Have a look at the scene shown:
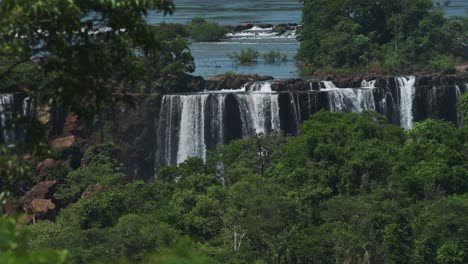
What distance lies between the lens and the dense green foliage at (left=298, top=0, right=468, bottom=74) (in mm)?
62781

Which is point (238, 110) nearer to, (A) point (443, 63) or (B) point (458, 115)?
(B) point (458, 115)

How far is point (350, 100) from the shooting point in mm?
55594

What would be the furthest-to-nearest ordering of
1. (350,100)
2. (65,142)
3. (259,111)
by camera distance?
(350,100), (259,111), (65,142)

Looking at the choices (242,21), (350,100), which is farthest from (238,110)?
(242,21)

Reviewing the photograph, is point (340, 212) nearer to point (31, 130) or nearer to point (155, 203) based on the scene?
point (155, 203)

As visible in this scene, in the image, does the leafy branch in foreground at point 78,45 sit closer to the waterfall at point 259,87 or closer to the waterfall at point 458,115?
the waterfall at point 259,87

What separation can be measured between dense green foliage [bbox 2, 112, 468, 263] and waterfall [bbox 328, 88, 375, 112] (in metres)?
6.23

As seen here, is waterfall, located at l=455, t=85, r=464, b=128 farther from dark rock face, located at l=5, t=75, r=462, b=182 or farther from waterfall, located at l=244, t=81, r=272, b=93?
waterfall, located at l=244, t=81, r=272, b=93

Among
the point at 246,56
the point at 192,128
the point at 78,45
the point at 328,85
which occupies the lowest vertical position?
the point at 192,128

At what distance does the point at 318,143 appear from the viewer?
1757 inches

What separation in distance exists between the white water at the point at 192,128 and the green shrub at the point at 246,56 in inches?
485

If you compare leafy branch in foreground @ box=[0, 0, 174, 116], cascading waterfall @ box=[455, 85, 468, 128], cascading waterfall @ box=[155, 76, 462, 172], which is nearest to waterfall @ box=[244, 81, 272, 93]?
cascading waterfall @ box=[155, 76, 462, 172]

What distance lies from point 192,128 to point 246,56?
42.3 feet

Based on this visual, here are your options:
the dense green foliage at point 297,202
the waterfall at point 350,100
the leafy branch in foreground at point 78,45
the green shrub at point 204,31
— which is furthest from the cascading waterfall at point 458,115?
the leafy branch in foreground at point 78,45
